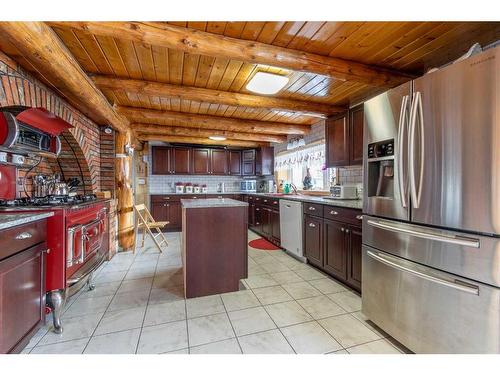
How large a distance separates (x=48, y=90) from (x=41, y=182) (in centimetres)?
97

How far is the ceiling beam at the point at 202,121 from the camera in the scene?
364cm

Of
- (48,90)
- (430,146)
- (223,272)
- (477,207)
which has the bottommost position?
(223,272)

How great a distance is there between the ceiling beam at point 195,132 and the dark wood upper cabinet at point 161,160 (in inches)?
35.0

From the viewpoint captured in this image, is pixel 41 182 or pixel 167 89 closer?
pixel 41 182

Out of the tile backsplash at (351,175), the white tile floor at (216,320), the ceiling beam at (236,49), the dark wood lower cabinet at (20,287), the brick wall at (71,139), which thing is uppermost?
the ceiling beam at (236,49)

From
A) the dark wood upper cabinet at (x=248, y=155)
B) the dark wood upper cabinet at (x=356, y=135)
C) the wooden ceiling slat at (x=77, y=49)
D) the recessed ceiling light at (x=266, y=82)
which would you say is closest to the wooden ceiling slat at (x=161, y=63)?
the wooden ceiling slat at (x=77, y=49)

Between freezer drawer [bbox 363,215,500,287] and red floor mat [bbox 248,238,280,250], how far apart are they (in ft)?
8.25

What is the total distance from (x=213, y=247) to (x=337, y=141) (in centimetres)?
225

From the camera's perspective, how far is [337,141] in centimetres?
323

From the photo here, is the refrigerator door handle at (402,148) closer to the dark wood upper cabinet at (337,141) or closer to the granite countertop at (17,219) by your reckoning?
the dark wood upper cabinet at (337,141)

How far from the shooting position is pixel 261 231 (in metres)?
4.87

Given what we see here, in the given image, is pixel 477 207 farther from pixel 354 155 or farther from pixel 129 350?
pixel 129 350
